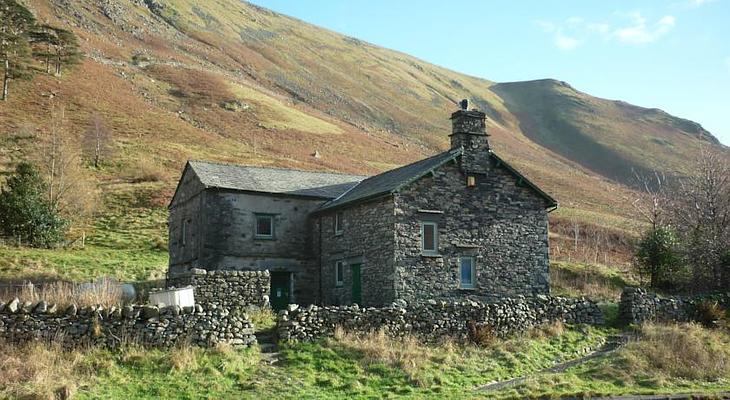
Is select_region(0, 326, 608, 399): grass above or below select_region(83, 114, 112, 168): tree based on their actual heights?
below

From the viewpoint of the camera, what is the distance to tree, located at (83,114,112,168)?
216ft

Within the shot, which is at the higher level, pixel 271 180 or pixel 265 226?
pixel 271 180

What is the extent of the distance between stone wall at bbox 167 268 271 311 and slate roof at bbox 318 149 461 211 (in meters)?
5.90

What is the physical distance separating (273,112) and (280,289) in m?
72.5

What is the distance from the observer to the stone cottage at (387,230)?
28.3m

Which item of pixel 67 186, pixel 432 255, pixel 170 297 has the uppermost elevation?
pixel 67 186

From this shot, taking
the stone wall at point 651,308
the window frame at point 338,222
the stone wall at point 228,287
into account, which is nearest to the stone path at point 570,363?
the stone wall at point 651,308

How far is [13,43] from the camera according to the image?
265 ft

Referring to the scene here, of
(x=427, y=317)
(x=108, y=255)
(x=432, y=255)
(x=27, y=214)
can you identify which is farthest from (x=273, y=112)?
(x=427, y=317)

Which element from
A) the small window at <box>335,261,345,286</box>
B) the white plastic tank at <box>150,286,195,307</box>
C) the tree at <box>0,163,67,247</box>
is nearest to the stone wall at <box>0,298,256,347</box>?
the white plastic tank at <box>150,286,195,307</box>

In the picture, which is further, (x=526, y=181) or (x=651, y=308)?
(x=526, y=181)

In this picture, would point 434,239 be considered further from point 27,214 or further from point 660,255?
point 27,214

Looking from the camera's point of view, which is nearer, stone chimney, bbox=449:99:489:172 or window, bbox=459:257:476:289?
window, bbox=459:257:476:289

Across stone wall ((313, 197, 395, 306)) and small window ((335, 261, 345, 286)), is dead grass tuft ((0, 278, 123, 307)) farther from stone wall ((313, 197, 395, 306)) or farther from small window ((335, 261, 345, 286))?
small window ((335, 261, 345, 286))
